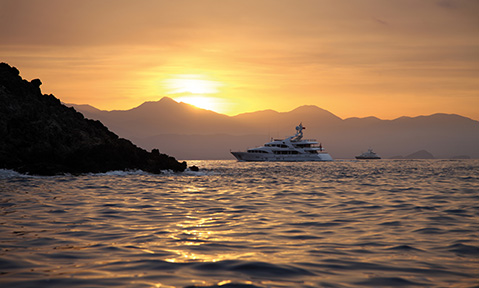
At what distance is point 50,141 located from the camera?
35719mm

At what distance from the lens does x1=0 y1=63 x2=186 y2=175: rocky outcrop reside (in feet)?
110

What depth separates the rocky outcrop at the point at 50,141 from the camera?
33.7 meters

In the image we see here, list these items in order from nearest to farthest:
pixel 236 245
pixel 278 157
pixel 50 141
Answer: pixel 236 245, pixel 50 141, pixel 278 157

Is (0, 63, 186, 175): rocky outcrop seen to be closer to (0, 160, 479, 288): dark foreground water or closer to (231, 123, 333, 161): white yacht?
(0, 160, 479, 288): dark foreground water

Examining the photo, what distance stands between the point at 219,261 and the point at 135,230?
3.70m

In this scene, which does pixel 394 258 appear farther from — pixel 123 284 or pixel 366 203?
pixel 366 203

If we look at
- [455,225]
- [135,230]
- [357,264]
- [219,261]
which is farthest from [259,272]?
[455,225]

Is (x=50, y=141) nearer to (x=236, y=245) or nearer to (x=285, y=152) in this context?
(x=236, y=245)

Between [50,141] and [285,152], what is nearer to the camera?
[50,141]

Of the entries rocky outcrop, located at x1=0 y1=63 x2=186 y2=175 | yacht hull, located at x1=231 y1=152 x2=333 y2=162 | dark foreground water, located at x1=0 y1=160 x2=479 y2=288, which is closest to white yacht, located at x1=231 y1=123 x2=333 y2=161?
yacht hull, located at x1=231 y1=152 x2=333 y2=162

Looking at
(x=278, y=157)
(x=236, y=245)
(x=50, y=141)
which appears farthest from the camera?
(x=278, y=157)

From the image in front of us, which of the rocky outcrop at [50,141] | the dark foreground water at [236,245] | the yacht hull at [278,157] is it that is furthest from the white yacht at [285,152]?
the dark foreground water at [236,245]

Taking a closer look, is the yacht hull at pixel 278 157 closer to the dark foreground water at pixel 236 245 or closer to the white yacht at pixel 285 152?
the white yacht at pixel 285 152

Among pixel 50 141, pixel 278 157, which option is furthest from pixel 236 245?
pixel 278 157
